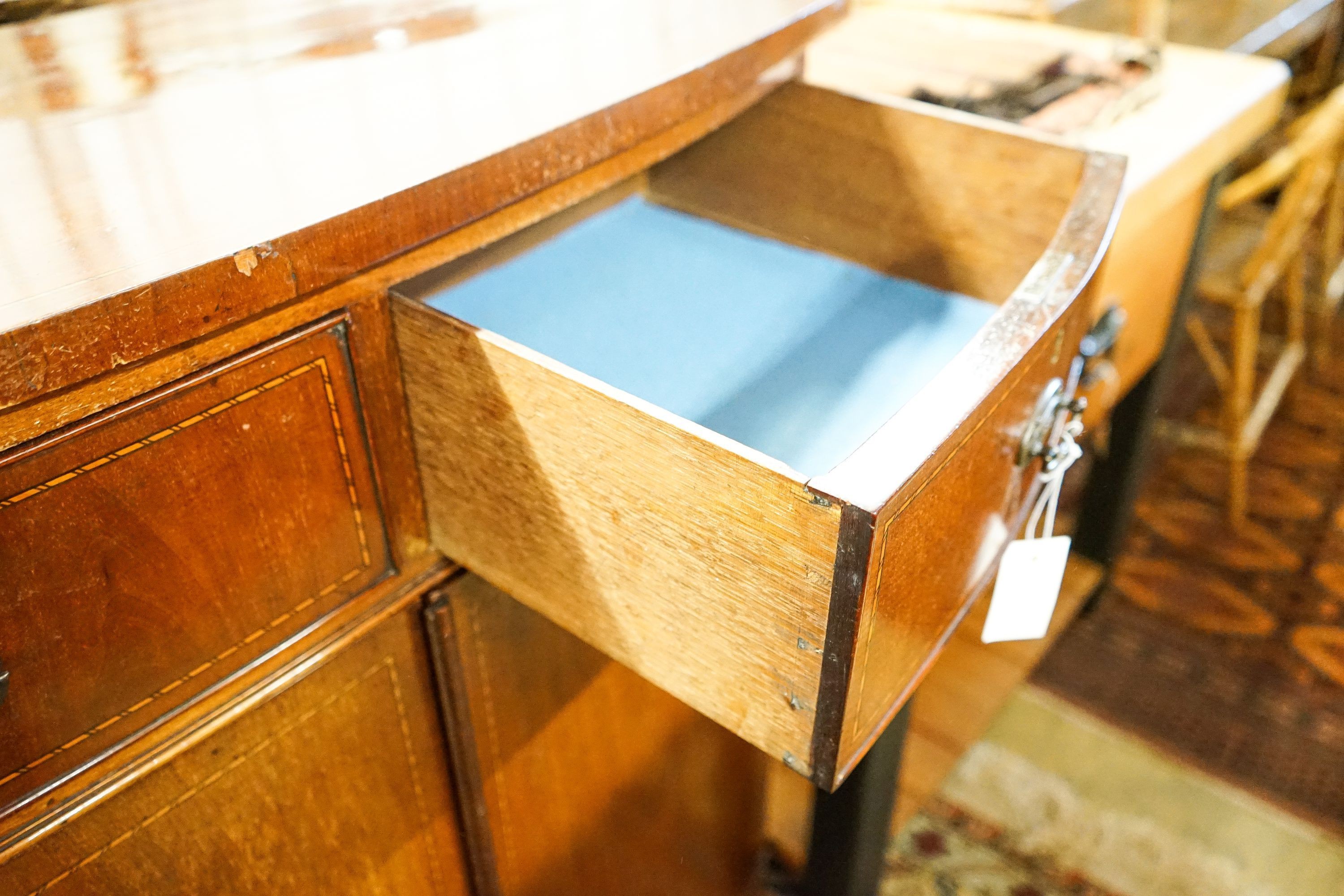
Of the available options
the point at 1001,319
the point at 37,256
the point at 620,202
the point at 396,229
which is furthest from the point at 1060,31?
the point at 37,256

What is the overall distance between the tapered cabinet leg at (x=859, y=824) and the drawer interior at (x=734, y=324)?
0.82 ft

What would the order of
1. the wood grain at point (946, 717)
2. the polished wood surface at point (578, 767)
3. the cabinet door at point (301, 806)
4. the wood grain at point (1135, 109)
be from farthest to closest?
the wood grain at point (946, 717) → the wood grain at point (1135, 109) → the polished wood surface at point (578, 767) → the cabinet door at point (301, 806)

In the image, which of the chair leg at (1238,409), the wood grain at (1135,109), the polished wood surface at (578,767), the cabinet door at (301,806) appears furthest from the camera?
the chair leg at (1238,409)

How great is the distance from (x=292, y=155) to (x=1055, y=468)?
481 mm

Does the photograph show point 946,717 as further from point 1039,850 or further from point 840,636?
point 840,636

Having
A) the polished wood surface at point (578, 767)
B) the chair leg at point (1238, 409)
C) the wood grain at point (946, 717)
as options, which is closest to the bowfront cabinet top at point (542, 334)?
the polished wood surface at point (578, 767)

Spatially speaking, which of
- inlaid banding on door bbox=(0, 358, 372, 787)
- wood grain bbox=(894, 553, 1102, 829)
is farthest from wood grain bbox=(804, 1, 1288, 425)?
inlaid banding on door bbox=(0, 358, 372, 787)

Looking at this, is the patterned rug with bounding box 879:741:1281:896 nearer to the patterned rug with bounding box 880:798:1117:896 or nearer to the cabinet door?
the patterned rug with bounding box 880:798:1117:896

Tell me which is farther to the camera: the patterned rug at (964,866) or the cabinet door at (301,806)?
the patterned rug at (964,866)

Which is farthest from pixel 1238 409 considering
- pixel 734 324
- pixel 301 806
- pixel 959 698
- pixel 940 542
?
pixel 301 806

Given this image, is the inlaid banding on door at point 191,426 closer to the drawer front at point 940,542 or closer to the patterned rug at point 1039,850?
the drawer front at point 940,542

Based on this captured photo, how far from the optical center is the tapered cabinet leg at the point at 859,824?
770 millimetres

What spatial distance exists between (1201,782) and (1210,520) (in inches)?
24.2

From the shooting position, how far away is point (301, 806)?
0.63 m
